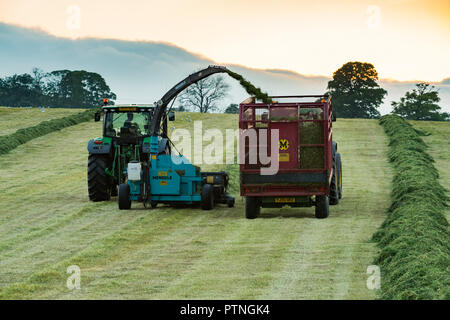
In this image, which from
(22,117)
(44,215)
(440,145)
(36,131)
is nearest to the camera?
(44,215)

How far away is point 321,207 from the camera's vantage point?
18.4 m

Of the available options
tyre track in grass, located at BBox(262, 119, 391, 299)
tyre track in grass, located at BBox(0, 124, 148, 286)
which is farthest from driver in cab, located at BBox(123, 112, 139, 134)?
tyre track in grass, located at BBox(262, 119, 391, 299)

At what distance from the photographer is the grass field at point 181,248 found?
11289 millimetres

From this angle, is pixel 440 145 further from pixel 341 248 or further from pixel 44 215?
pixel 341 248

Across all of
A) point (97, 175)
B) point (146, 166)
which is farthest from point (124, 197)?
point (97, 175)

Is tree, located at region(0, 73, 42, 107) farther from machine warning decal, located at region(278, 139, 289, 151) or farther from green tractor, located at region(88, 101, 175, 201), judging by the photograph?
machine warning decal, located at region(278, 139, 289, 151)

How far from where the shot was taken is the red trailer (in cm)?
Answer: 1811

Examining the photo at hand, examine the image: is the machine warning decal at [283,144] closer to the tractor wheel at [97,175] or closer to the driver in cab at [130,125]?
the driver in cab at [130,125]

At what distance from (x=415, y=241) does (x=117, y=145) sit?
1062 cm

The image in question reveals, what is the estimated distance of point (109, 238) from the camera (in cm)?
1566

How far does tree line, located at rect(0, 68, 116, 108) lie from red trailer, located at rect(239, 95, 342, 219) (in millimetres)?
77599

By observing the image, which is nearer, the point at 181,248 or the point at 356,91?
the point at 181,248

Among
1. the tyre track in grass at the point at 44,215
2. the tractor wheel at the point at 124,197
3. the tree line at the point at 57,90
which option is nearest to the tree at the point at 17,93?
the tree line at the point at 57,90

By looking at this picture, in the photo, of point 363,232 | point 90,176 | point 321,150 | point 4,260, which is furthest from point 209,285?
point 90,176
